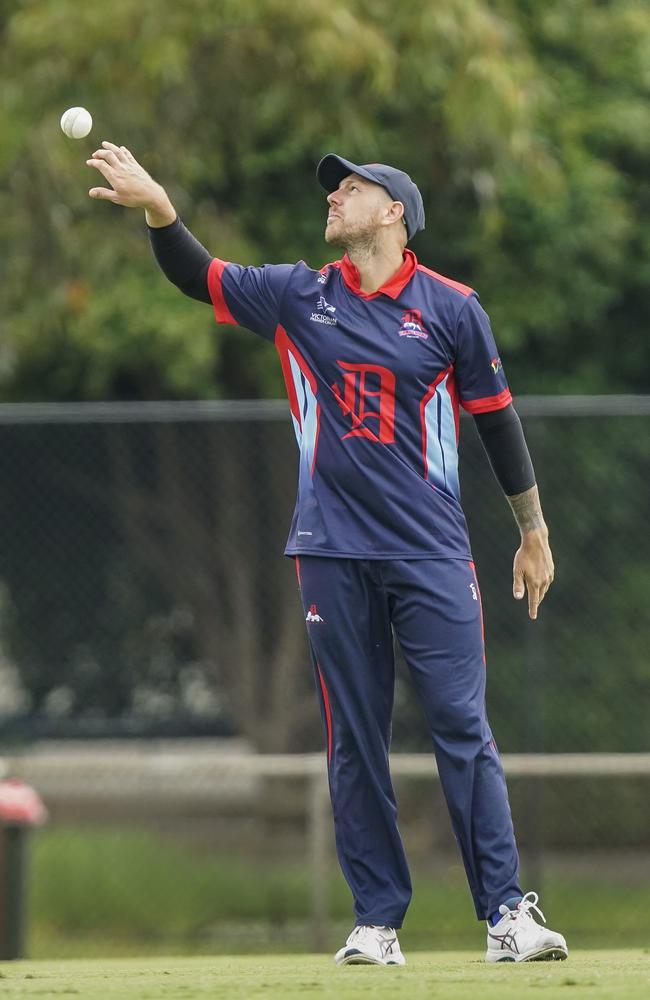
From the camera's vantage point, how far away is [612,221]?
11297mm

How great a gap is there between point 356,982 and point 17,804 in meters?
4.16

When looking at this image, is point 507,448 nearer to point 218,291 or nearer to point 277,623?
point 218,291

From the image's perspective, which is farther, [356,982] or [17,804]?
[17,804]

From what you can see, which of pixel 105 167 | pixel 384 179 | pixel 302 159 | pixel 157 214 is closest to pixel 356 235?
pixel 384 179

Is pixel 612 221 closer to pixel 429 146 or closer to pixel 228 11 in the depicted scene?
pixel 429 146

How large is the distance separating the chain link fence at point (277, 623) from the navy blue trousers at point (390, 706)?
3950mm

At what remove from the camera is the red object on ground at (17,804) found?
7.94 m

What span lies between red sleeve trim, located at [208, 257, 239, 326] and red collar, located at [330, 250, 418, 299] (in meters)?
0.33

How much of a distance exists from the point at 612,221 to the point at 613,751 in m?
3.67

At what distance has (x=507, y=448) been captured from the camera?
5.08 m

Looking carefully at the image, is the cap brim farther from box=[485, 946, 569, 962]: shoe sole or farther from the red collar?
box=[485, 946, 569, 962]: shoe sole

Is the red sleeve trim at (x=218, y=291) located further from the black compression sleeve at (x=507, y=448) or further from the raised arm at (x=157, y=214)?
the black compression sleeve at (x=507, y=448)

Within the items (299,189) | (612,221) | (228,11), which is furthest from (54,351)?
(612,221)

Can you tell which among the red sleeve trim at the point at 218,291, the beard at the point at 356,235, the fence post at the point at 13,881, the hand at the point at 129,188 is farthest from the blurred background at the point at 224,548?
the hand at the point at 129,188
